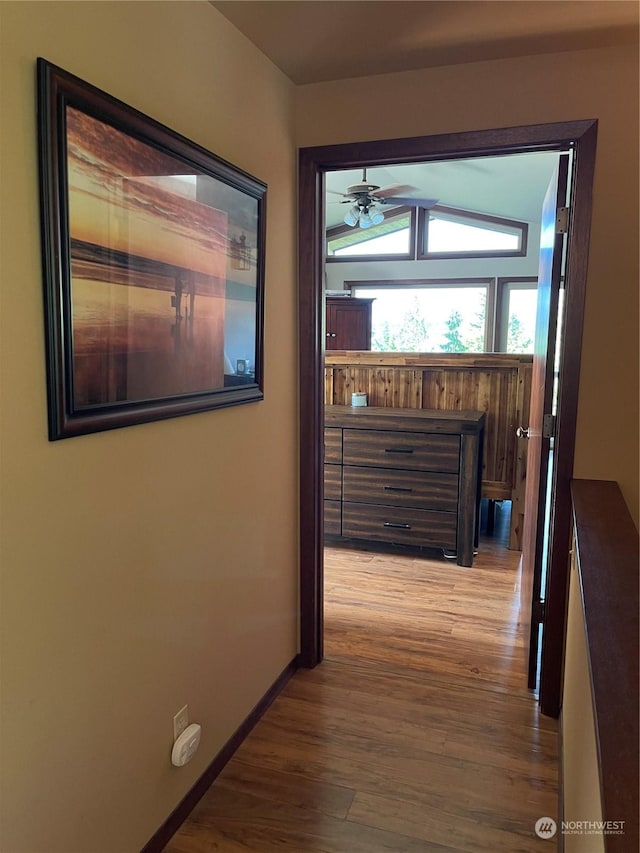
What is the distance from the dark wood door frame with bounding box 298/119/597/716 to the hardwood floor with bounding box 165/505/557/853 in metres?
0.22

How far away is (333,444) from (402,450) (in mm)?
446

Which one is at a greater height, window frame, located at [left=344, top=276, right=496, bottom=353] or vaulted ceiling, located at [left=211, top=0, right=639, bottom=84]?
vaulted ceiling, located at [left=211, top=0, right=639, bottom=84]

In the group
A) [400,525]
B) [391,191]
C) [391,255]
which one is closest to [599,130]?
[400,525]

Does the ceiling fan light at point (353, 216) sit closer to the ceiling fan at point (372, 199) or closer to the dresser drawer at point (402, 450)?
the ceiling fan at point (372, 199)

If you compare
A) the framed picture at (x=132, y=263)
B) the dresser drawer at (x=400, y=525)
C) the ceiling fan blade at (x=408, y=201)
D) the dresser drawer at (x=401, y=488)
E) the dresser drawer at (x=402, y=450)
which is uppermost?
the ceiling fan blade at (x=408, y=201)

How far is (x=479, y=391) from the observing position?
4.21 metres

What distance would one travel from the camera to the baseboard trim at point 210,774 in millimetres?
1695

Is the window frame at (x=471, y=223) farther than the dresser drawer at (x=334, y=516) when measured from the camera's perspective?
Yes

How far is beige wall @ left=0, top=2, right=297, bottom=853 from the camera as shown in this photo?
1153mm

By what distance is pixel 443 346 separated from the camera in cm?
812

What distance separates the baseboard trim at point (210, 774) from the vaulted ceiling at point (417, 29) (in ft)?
7.41

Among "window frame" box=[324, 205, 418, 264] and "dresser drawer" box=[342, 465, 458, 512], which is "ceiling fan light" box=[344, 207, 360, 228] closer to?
"window frame" box=[324, 205, 418, 264]

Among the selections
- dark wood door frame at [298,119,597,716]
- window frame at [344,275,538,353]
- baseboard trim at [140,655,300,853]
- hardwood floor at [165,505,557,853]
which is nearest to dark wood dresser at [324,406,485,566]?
hardwood floor at [165,505,557,853]

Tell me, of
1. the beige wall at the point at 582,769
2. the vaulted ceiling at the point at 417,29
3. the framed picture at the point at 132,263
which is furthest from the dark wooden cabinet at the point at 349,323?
the beige wall at the point at 582,769
